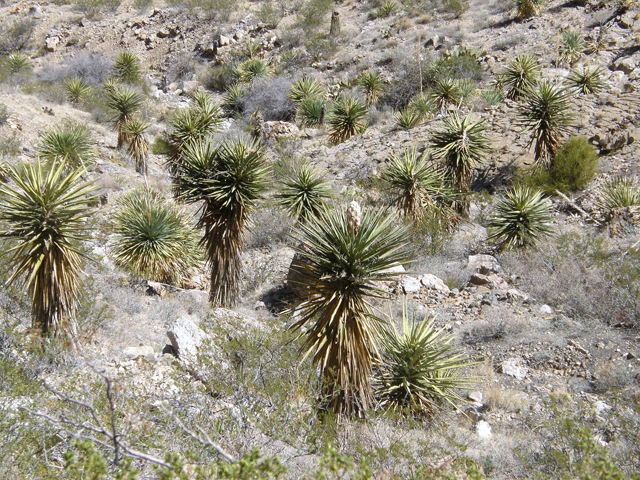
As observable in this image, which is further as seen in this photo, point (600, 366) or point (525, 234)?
point (525, 234)

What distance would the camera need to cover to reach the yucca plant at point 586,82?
1855cm

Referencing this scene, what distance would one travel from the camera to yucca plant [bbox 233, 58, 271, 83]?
1157 inches

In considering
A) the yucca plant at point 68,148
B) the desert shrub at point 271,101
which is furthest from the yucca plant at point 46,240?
the desert shrub at point 271,101

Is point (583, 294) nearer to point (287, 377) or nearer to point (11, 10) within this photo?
point (287, 377)

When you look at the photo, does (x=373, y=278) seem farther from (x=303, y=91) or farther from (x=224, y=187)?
(x=303, y=91)

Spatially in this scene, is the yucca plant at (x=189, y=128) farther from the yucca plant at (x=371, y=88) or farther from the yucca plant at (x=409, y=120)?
the yucca plant at (x=371, y=88)

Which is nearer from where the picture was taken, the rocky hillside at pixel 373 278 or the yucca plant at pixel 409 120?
the rocky hillside at pixel 373 278

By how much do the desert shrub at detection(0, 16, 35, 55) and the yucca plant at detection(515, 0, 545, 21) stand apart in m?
33.8

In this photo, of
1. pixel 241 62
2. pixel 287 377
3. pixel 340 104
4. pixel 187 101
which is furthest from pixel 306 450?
pixel 241 62

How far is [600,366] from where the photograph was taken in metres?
8.49

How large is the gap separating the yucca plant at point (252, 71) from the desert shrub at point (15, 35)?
1917cm

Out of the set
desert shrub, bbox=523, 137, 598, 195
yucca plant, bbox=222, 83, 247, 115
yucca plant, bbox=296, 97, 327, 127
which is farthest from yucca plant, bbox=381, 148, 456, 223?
yucca plant, bbox=222, 83, 247, 115

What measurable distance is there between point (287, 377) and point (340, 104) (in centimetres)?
1688

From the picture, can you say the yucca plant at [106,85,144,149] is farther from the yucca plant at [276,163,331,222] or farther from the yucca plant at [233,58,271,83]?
the yucca plant at [233,58,271,83]
